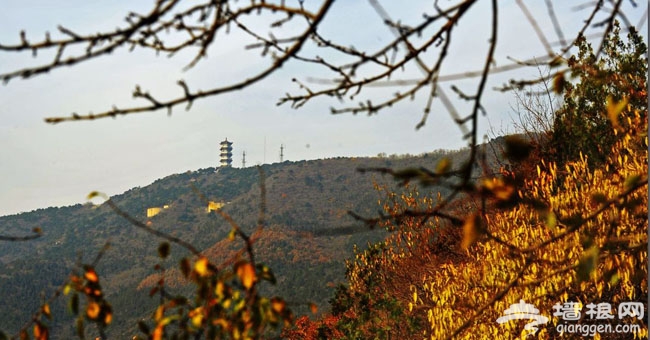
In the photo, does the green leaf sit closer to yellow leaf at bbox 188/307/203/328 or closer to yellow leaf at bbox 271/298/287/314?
Result: yellow leaf at bbox 271/298/287/314

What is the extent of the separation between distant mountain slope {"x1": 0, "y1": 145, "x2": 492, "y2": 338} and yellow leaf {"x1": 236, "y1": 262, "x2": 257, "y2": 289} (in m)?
42.7

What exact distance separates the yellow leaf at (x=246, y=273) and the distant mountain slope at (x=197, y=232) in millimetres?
42692

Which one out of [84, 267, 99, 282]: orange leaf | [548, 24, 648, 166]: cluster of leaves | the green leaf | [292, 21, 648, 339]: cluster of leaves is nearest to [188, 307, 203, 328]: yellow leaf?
the green leaf

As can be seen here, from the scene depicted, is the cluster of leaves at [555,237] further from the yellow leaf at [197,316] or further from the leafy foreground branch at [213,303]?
the yellow leaf at [197,316]

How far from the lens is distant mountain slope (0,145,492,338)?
63.8 metres

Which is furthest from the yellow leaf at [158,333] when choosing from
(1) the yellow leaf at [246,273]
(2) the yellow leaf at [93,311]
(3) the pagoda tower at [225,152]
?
(3) the pagoda tower at [225,152]

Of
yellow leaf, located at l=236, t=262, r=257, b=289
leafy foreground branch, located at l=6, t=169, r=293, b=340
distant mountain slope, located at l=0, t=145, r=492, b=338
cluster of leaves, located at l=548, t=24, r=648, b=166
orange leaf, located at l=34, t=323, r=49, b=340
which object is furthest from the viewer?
distant mountain slope, located at l=0, t=145, r=492, b=338

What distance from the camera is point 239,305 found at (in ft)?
7.94

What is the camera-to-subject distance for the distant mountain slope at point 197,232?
63781 mm

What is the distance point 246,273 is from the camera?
2229 millimetres

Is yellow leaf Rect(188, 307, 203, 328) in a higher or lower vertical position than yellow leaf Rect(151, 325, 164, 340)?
higher

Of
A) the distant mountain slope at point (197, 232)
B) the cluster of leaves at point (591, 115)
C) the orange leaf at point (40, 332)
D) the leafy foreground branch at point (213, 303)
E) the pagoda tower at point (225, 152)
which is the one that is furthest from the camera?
the pagoda tower at point (225, 152)

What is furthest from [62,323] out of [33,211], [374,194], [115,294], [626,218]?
[626,218]

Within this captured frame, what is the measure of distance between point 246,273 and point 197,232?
292 ft
